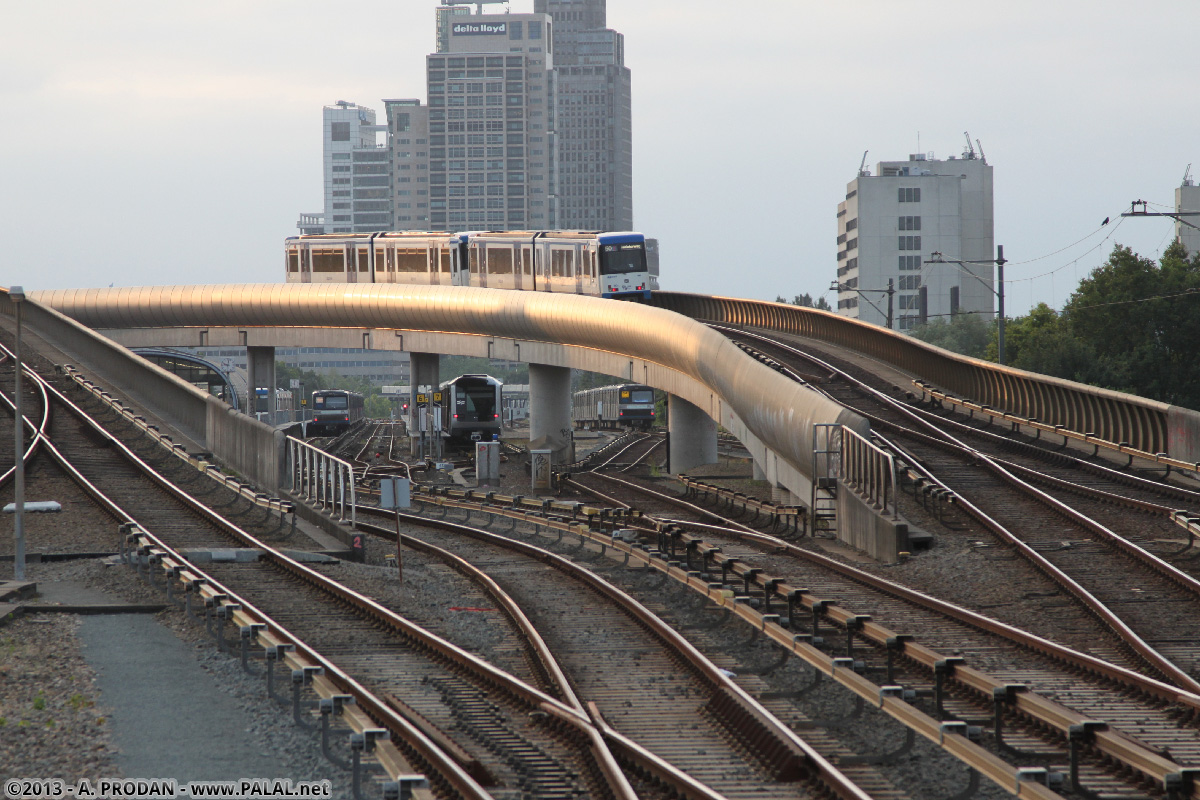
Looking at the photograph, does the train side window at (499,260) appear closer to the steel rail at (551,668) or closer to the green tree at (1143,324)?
the green tree at (1143,324)

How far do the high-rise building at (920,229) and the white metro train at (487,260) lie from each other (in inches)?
4265

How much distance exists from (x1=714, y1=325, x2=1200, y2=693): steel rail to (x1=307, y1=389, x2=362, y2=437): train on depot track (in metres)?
62.2

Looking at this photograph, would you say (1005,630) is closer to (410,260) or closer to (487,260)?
(487,260)

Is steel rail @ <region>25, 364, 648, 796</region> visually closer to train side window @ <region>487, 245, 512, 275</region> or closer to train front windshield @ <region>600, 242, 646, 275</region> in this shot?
train front windshield @ <region>600, 242, 646, 275</region>

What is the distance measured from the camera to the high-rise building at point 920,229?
17000 centimetres

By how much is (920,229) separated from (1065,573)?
6168 inches

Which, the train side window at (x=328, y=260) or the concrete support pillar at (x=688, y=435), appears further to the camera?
the train side window at (x=328, y=260)

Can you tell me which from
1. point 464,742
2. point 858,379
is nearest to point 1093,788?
point 464,742

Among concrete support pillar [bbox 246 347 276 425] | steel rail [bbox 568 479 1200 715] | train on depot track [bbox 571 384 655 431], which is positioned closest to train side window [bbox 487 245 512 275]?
concrete support pillar [bbox 246 347 276 425]

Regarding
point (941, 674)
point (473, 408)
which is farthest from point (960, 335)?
point (941, 674)

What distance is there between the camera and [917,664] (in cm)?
1529

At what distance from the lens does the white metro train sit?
5591 centimetres

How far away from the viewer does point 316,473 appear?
3225 cm

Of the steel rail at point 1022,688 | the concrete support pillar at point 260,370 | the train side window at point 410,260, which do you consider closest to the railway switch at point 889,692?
the steel rail at point 1022,688
